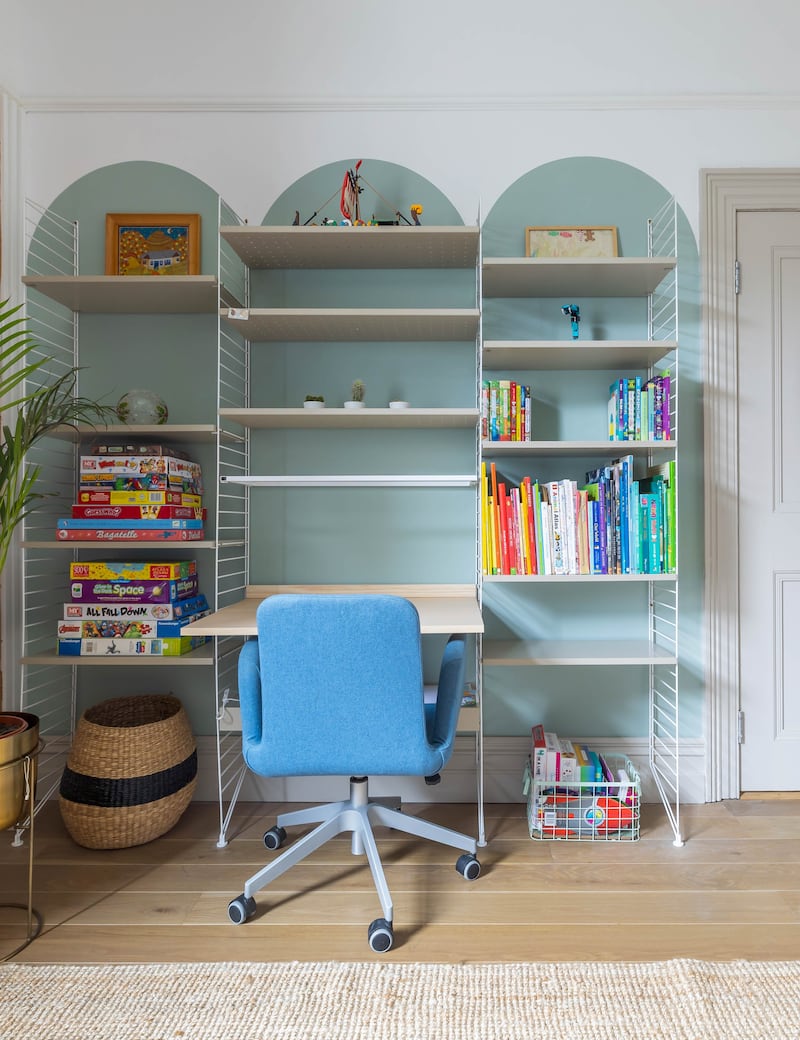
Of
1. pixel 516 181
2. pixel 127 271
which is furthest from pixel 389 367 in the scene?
pixel 127 271

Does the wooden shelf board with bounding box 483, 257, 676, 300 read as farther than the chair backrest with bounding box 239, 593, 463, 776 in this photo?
Yes

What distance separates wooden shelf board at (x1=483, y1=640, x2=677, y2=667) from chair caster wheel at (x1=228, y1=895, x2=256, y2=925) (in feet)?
2.97

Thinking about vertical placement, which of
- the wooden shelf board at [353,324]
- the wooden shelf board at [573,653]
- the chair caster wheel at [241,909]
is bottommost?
the chair caster wheel at [241,909]

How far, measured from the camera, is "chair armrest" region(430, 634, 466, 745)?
5.61ft

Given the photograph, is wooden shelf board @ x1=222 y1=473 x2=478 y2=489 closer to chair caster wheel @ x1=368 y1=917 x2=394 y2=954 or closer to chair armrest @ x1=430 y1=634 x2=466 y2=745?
chair armrest @ x1=430 y1=634 x2=466 y2=745

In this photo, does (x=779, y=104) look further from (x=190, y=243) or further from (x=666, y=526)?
(x=190, y=243)

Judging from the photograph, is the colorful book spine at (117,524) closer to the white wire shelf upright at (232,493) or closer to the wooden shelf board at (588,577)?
the white wire shelf upright at (232,493)

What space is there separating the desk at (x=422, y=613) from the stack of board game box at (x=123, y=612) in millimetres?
168

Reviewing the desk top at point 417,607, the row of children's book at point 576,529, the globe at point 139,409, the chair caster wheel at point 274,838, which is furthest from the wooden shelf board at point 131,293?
the chair caster wheel at point 274,838

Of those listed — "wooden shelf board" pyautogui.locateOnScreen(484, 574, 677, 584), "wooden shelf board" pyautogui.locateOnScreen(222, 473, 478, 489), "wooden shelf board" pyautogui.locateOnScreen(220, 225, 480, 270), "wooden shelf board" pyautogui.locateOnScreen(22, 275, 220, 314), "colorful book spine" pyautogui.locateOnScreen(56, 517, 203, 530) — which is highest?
"wooden shelf board" pyautogui.locateOnScreen(220, 225, 480, 270)

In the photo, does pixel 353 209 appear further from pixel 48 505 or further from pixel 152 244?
pixel 48 505

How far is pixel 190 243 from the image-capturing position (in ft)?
7.70

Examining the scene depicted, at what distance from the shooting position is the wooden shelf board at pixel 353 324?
6.66ft

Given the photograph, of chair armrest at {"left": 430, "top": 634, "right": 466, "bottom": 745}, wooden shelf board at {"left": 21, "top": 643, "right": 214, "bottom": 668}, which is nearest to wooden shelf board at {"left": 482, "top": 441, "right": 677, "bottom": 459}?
chair armrest at {"left": 430, "top": 634, "right": 466, "bottom": 745}
